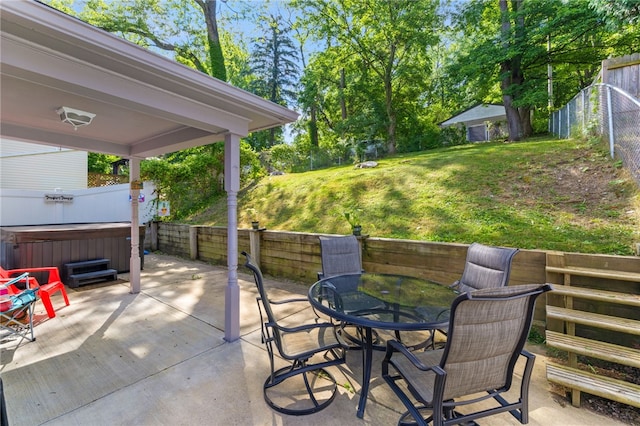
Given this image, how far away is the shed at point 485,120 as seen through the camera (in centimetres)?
1681

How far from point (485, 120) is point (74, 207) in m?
20.2

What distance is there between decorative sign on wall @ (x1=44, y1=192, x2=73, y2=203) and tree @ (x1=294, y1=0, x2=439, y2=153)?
11766 mm

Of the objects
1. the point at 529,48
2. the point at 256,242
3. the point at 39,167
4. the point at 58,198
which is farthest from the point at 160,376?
the point at 529,48

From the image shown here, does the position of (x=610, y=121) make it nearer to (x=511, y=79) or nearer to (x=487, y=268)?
(x=487, y=268)

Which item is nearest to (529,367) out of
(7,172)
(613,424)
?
(613,424)

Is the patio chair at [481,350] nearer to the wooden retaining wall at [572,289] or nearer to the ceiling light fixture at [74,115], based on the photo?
the wooden retaining wall at [572,289]

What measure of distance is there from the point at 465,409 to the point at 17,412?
3.25 m

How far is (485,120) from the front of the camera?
1722cm

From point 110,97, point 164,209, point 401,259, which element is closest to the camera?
point 110,97

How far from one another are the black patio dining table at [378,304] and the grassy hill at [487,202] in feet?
5.08

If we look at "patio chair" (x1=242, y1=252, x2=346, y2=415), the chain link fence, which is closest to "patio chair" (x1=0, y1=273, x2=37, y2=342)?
"patio chair" (x1=242, y1=252, x2=346, y2=415)

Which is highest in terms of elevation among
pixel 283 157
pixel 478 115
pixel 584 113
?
pixel 478 115

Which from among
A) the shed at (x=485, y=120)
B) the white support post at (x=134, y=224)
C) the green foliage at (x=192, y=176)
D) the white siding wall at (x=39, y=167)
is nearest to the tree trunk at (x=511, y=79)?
the shed at (x=485, y=120)

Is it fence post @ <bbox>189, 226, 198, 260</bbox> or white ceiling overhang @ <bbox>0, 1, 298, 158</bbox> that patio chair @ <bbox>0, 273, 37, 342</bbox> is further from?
fence post @ <bbox>189, 226, 198, 260</bbox>
